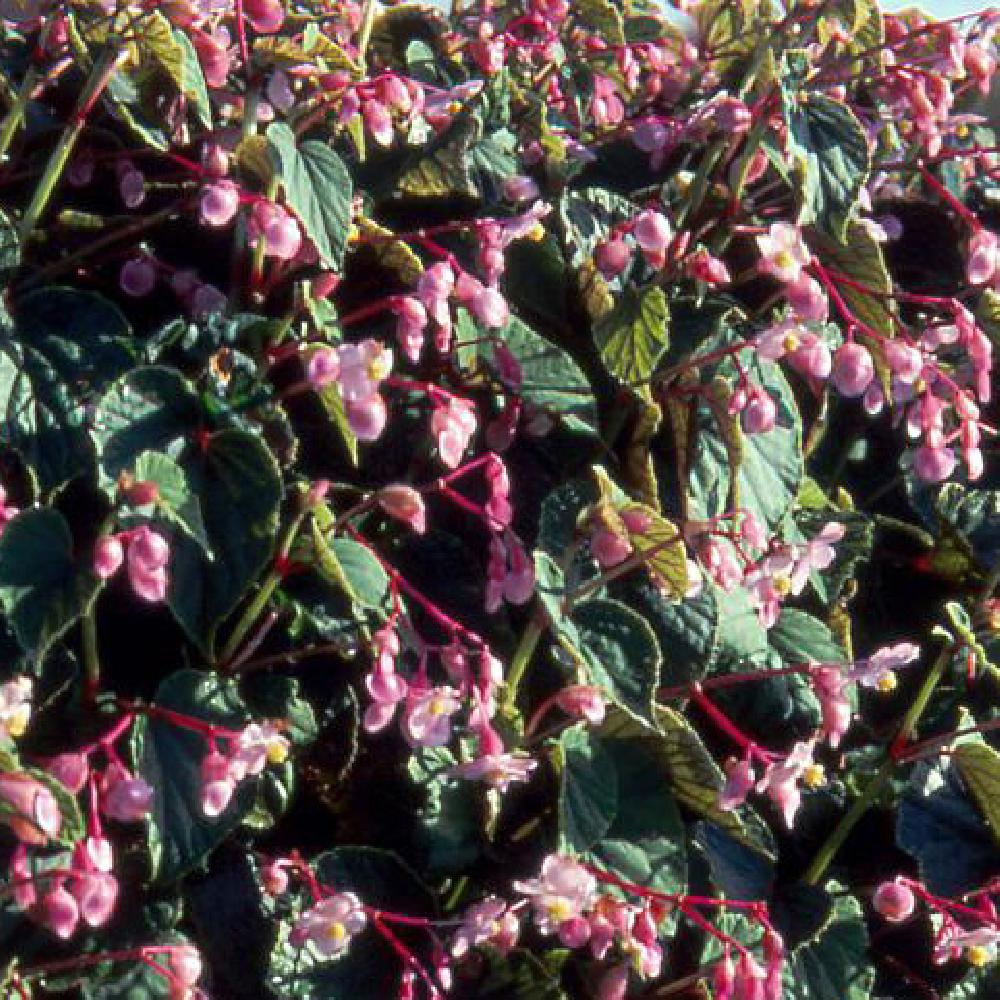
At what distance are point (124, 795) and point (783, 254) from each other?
75cm

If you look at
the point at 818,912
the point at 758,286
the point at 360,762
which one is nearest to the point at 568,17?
the point at 758,286

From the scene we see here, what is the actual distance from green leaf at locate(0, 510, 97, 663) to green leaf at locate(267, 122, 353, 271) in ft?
1.10

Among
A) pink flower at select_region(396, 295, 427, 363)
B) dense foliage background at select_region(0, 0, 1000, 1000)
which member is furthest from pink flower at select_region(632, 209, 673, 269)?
pink flower at select_region(396, 295, 427, 363)

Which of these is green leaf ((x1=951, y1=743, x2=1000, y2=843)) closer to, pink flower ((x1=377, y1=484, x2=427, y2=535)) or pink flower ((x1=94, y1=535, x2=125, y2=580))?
pink flower ((x1=377, y1=484, x2=427, y2=535))

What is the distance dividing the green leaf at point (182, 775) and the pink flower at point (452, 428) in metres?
0.29

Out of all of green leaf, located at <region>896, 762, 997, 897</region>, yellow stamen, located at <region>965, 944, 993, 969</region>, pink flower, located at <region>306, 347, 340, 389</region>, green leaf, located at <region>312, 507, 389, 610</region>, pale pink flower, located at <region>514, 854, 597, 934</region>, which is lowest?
green leaf, located at <region>896, 762, 997, 897</region>

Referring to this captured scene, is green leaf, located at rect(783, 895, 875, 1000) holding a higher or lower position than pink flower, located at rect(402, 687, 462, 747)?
lower

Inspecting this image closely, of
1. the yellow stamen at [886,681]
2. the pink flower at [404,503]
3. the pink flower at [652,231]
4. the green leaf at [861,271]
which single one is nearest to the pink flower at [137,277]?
the pink flower at [404,503]

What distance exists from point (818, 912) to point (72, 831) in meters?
0.81

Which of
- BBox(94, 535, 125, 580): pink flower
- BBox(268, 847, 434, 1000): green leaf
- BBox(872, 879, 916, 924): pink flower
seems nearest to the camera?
BBox(94, 535, 125, 580): pink flower

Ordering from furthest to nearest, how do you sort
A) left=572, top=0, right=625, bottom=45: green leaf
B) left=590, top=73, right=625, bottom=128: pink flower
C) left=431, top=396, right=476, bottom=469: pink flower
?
left=572, top=0, right=625, bottom=45: green leaf, left=590, top=73, right=625, bottom=128: pink flower, left=431, top=396, right=476, bottom=469: pink flower

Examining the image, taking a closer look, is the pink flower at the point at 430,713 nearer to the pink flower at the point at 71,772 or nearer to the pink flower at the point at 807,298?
the pink flower at the point at 71,772

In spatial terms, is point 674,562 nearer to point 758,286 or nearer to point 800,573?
point 800,573

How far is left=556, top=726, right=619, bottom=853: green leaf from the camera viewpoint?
139 cm
